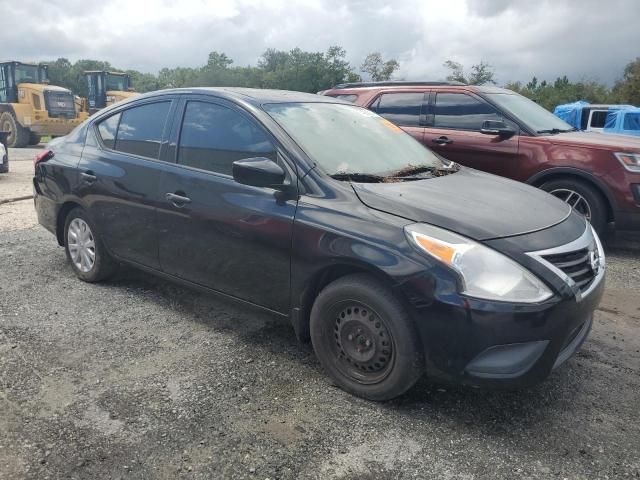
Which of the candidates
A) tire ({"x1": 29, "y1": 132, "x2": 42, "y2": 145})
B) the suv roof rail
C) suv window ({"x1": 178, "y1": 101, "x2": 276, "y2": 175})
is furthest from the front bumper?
tire ({"x1": 29, "y1": 132, "x2": 42, "y2": 145})

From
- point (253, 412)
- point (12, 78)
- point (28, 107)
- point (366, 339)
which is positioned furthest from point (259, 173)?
point (12, 78)

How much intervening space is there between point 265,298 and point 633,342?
8.26 feet

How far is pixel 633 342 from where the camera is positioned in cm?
374

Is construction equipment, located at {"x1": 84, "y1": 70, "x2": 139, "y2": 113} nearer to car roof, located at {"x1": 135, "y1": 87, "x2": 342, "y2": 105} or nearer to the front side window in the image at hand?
the front side window

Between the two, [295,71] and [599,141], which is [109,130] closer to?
[599,141]

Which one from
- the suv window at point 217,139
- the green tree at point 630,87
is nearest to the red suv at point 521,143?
the suv window at point 217,139

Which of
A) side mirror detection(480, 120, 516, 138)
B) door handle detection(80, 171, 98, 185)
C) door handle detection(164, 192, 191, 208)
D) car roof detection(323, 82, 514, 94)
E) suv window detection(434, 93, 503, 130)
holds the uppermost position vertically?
car roof detection(323, 82, 514, 94)

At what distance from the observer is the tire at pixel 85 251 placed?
445 cm

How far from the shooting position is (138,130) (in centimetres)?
413

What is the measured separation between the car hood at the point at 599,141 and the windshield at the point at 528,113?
21cm

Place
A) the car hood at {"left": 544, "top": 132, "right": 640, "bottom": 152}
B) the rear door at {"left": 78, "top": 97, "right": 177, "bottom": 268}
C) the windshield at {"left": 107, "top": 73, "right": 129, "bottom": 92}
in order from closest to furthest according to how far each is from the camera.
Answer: the rear door at {"left": 78, "top": 97, "right": 177, "bottom": 268}
the car hood at {"left": 544, "top": 132, "right": 640, "bottom": 152}
the windshield at {"left": 107, "top": 73, "right": 129, "bottom": 92}

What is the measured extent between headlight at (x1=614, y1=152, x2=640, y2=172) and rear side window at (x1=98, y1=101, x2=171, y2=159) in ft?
14.7

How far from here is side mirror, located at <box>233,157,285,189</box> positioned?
3041mm

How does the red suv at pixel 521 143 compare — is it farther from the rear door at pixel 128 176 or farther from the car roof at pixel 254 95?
the rear door at pixel 128 176
